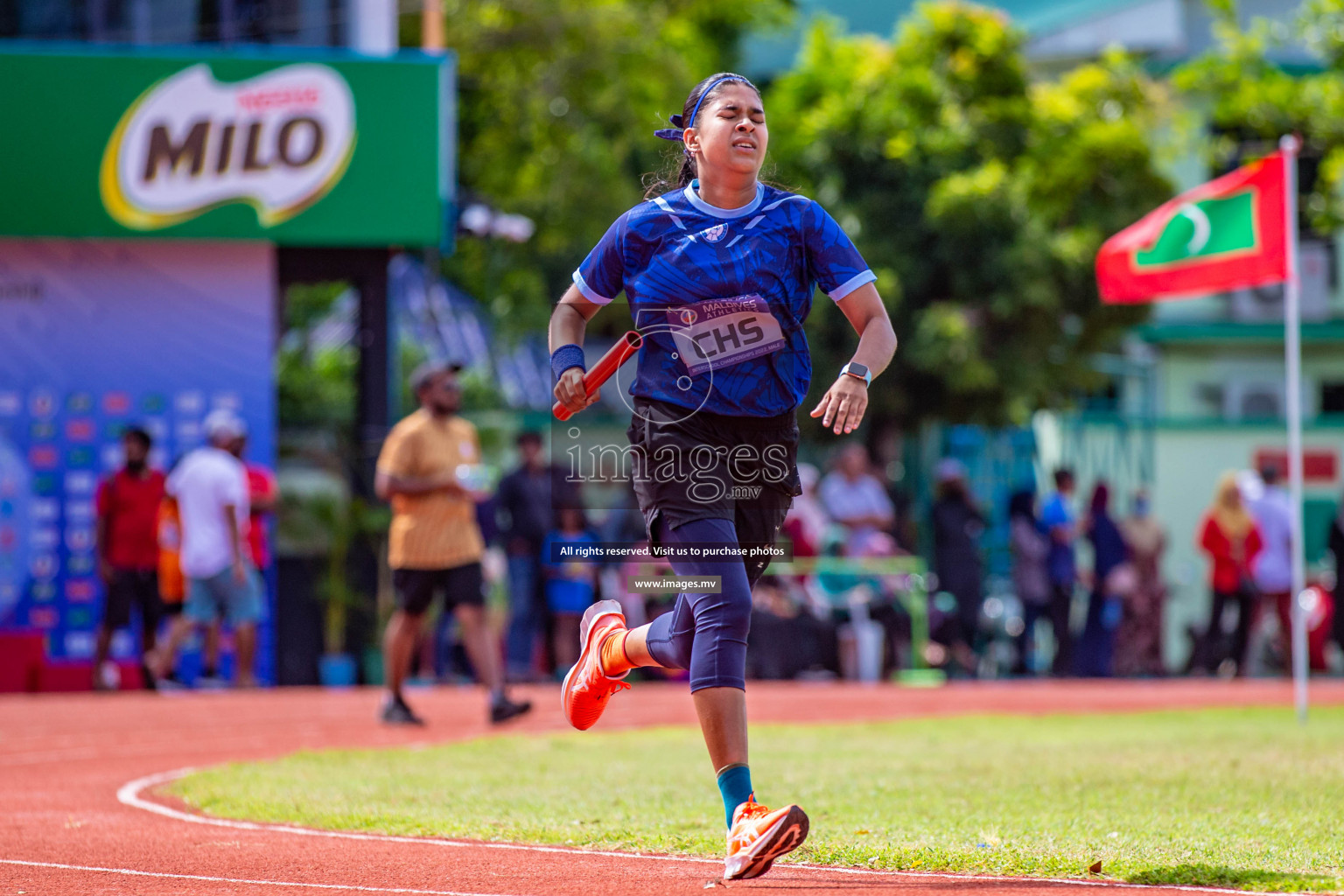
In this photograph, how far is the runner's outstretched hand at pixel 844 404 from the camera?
500cm

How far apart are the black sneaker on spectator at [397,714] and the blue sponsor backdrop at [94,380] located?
542 cm

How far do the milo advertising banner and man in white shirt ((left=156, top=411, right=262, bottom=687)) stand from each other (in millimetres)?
2572

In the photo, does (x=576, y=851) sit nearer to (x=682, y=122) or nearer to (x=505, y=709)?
(x=682, y=122)

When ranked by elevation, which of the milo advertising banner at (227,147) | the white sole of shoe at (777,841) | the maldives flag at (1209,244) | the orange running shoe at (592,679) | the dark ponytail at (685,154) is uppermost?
the milo advertising banner at (227,147)

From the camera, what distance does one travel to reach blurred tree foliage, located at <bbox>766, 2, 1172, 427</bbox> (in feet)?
80.7

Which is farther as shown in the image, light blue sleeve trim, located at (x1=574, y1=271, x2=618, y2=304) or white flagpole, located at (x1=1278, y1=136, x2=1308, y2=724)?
white flagpole, located at (x1=1278, y1=136, x2=1308, y2=724)

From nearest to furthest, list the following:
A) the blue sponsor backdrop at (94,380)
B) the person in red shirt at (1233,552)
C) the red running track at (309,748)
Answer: the red running track at (309,748), the blue sponsor backdrop at (94,380), the person in red shirt at (1233,552)

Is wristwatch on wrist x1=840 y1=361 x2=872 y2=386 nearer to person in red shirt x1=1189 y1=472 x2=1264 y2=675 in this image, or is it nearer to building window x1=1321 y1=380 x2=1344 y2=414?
person in red shirt x1=1189 y1=472 x2=1264 y2=675

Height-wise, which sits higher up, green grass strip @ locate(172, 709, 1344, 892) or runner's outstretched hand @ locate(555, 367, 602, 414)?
runner's outstretched hand @ locate(555, 367, 602, 414)

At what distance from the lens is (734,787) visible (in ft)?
16.3

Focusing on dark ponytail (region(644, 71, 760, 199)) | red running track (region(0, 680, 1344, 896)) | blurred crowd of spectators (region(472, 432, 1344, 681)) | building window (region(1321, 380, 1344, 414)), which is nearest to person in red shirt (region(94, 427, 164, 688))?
red running track (region(0, 680, 1344, 896))

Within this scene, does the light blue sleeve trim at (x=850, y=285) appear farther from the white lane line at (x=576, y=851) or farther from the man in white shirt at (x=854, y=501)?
the man in white shirt at (x=854, y=501)

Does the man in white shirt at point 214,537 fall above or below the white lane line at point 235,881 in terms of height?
above

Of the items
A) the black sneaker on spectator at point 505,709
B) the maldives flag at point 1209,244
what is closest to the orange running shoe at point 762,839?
the black sneaker on spectator at point 505,709
